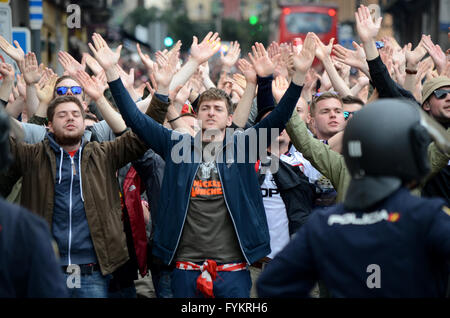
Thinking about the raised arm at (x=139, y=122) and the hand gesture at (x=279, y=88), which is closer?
the raised arm at (x=139, y=122)

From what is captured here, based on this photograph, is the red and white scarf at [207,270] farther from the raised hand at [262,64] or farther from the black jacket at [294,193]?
the raised hand at [262,64]

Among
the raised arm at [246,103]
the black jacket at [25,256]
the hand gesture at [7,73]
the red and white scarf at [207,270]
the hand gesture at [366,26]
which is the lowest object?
the red and white scarf at [207,270]

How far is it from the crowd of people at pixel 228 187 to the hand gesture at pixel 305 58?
0.01m

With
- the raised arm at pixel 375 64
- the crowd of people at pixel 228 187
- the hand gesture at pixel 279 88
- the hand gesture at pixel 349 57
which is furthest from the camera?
the hand gesture at pixel 349 57

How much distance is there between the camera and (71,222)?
5.05 metres

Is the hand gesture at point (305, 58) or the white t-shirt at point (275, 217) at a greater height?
the hand gesture at point (305, 58)

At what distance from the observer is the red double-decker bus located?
3338 centimetres

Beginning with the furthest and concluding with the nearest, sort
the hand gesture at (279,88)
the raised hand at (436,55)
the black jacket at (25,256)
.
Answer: the raised hand at (436,55), the hand gesture at (279,88), the black jacket at (25,256)

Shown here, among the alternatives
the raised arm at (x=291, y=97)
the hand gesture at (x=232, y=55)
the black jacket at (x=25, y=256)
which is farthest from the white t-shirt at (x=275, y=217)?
the black jacket at (x=25, y=256)

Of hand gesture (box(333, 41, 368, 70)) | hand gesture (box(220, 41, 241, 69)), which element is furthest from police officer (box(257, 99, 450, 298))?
hand gesture (box(220, 41, 241, 69))

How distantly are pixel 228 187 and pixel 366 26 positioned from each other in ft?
5.86

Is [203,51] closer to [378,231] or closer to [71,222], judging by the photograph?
[71,222]

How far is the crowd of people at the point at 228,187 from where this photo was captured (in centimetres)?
286

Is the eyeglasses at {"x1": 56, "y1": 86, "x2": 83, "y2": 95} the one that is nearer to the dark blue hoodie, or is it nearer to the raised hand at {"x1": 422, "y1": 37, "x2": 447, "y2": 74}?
the dark blue hoodie
